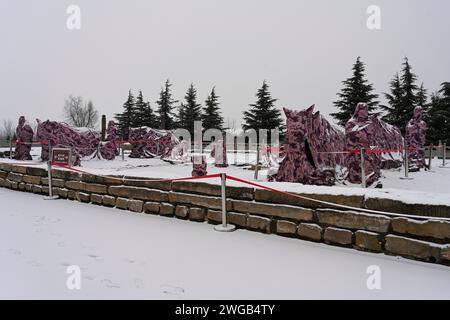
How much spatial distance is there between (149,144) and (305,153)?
14.7 m

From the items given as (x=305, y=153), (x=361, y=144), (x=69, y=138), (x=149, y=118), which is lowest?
(x=305, y=153)

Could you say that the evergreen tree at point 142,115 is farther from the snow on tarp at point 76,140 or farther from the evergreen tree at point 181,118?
the snow on tarp at point 76,140

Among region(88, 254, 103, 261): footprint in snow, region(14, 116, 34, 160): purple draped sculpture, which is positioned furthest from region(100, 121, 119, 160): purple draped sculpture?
region(88, 254, 103, 261): footprint in snow

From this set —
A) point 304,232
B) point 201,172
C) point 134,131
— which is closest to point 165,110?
point 134,131

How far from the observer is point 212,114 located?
121 ft

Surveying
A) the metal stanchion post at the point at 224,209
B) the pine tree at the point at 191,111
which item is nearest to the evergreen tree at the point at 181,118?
the pine tree at the point at 191,111

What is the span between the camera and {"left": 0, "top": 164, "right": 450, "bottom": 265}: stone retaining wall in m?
3.01

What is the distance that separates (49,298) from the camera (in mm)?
2385

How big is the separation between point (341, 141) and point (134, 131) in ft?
50.3

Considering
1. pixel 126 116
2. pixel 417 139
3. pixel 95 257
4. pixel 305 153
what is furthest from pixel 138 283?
pixel 126 116

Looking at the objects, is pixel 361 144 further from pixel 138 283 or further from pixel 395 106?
pixel 395 106

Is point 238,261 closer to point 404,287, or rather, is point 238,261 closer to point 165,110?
point 404,287

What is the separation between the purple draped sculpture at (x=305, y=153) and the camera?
25.6ft

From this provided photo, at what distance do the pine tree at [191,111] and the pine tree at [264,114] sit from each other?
6719mm
